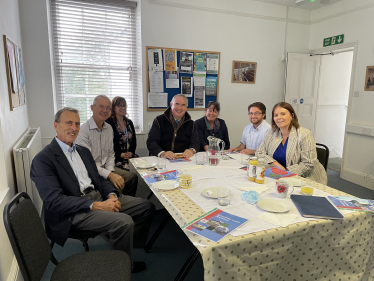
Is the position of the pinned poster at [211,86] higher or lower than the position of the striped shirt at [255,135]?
higher

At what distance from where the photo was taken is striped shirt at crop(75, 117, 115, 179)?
253 cm

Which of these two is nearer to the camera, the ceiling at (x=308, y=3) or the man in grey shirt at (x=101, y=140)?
the man in grey shirt at (x=101, y=140)

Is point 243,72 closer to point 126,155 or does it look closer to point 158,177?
point 126,155

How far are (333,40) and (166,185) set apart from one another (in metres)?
4.27

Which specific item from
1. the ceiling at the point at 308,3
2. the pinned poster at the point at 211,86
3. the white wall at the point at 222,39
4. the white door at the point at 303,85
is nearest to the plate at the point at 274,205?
the white wall at the point at 222,39

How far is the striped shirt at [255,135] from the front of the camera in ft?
10.2

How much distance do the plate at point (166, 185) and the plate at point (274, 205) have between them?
22.3 inches

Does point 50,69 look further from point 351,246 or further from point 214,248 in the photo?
point 351,246

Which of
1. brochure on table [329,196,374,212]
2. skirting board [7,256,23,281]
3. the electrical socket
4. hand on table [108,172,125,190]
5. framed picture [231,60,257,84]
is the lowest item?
skirting board [7,256,23,281]

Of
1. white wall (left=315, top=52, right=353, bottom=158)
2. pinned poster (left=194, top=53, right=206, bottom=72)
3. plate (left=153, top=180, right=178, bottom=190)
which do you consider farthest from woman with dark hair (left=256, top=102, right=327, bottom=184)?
white wall (left=315, top=52, right=353, bottom=158)

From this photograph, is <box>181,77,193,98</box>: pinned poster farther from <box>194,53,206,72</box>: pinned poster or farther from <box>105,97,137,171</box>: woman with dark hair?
<box>105,97,137,171</box>: woman with dark hair

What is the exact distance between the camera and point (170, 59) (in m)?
3.93

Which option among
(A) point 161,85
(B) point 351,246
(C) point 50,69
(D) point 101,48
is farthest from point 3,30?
(B) point 351,246

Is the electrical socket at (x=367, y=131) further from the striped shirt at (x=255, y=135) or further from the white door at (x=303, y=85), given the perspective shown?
the striped shirt at (x=255, y=135)
